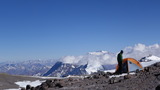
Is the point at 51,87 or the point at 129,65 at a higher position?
the point at 129,65

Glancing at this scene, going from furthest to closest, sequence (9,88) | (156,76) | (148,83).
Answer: (9,88) < (156,76) < (148,83)

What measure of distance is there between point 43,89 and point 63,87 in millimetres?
1889

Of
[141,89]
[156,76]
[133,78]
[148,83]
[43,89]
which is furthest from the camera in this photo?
[43,89]

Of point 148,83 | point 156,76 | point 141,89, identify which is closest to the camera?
point 141,89

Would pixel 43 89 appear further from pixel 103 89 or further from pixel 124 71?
pixel 124 71

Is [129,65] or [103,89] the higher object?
[129,65]

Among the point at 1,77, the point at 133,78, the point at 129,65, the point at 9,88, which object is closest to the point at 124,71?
the point at 129,65

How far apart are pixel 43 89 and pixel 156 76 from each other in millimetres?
9931

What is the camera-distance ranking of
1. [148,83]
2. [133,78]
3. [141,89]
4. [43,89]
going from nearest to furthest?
[141,89] < [148,83] < [133,78] < [43,89]

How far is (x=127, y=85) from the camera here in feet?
58.7

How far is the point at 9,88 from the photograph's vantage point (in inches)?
1160

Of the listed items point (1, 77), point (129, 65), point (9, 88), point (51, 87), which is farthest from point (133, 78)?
point (1, 77)

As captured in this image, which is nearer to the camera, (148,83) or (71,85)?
(148,83)

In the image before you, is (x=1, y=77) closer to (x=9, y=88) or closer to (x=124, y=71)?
(x=9, y=88)
